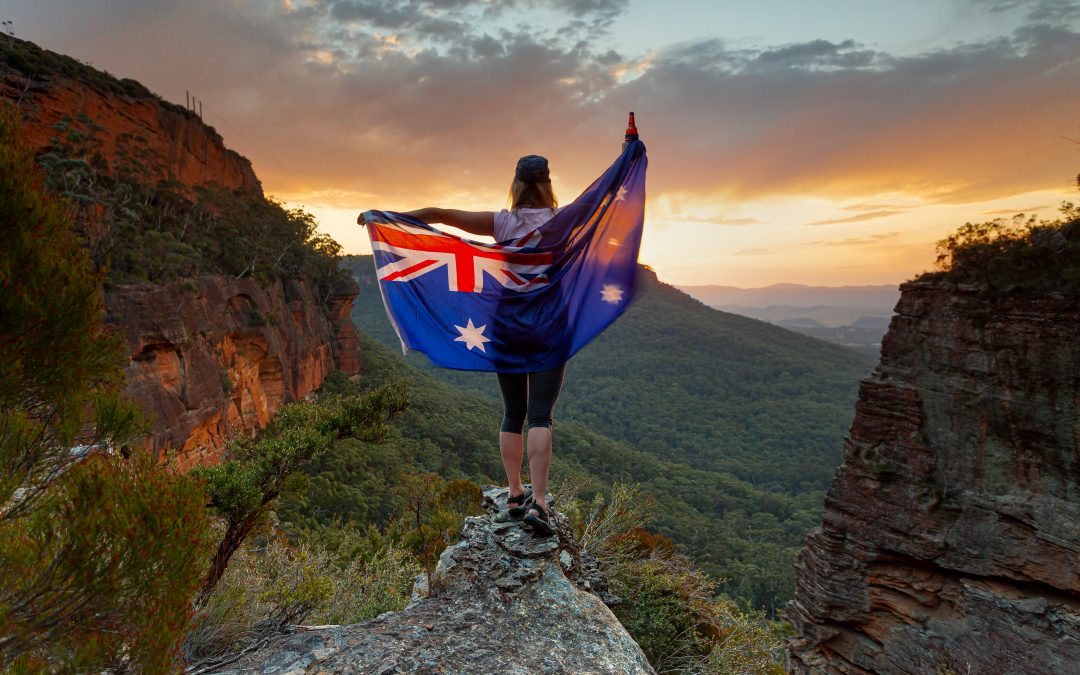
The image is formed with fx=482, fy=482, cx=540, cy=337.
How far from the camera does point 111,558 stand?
191cm

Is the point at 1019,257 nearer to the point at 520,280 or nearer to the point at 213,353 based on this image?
the point at 520,280

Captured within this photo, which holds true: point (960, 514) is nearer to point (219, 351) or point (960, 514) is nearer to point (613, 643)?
point (613, 643)

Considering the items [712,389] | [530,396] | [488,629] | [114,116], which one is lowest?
[712,389]

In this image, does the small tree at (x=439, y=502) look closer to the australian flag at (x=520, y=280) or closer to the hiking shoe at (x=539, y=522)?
the hiking shoe at (x=539, y=522)

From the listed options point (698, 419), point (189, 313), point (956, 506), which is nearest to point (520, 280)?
point (956, 506)

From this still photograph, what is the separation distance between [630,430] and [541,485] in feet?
196

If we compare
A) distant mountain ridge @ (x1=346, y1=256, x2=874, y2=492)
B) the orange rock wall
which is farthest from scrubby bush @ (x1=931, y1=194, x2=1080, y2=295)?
distant mountain ridge @ (x1=346, y1=256, x2=874, y2=492)

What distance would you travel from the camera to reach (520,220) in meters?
3.47

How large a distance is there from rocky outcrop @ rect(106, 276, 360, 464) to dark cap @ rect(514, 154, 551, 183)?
11.5 m

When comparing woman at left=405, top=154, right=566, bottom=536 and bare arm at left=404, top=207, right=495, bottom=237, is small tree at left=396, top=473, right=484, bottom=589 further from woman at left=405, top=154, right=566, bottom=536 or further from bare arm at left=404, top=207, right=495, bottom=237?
bare arm at left=404, top=207, right=495, bottom=237

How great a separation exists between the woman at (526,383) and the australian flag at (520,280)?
8 cm

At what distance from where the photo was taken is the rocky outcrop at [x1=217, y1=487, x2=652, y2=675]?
277 centimetres

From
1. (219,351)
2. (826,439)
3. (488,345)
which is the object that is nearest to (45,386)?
(488,345)

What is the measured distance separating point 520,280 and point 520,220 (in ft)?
1.41
